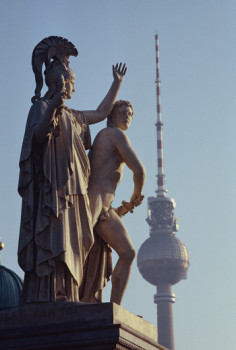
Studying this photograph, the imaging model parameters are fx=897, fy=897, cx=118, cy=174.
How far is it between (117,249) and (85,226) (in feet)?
2.32

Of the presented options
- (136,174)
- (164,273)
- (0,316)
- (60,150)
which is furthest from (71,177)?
(164,273)

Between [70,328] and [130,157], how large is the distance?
318 centimetres

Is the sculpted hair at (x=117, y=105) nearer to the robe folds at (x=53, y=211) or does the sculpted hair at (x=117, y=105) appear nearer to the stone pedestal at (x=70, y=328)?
the robe folds at (x=53, y=211)

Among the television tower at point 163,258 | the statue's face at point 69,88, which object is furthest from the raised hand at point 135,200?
the television tower at point 163,258

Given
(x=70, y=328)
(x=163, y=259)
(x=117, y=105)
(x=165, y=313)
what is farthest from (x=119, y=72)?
(x=165, y=313)

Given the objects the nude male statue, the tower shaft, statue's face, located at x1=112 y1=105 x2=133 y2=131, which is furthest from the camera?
the tower shaft

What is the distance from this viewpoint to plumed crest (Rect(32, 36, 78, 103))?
43.9ft

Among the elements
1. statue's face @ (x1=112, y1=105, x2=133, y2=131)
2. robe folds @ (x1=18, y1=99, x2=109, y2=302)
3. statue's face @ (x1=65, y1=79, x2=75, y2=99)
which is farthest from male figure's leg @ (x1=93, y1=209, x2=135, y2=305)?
statue's face @ (x1=65, y1=79, x2=75, y2=99)

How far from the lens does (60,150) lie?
12656 millimetres

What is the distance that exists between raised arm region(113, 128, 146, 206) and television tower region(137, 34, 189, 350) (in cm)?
15707

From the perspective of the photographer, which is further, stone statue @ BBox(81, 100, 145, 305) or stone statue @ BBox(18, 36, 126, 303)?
stone statue @ BBox(81, 100, 145, 305)

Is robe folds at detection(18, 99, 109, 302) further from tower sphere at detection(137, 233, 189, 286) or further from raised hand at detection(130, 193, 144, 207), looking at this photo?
tower sphere at detection(137, 233, 189, 286)

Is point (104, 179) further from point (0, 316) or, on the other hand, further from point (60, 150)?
point (0, 316)

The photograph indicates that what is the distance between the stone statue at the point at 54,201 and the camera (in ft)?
39.3
